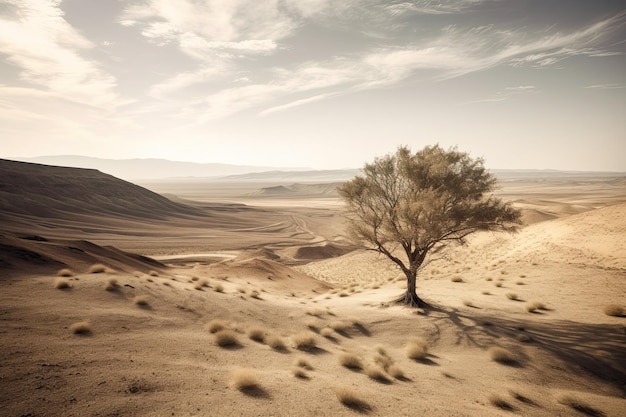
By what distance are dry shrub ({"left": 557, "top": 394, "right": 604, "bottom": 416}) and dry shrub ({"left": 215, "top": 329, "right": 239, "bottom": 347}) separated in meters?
9.48

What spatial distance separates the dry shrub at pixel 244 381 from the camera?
22.2ft

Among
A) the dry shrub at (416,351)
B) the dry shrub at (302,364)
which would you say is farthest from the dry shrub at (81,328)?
the dry shrub at (416,351)

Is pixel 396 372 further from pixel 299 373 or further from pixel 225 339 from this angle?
pixel 225 339

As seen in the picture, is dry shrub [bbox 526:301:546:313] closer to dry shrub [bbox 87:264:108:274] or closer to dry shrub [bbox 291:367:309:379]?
dry shrub [bbox 291:367:309:379]

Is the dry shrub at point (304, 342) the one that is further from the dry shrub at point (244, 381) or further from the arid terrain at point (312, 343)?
the dry shrub at point (244, 381)

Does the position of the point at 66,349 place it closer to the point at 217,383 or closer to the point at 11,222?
the point at 217,383

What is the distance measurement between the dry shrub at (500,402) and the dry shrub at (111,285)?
44.3 ft

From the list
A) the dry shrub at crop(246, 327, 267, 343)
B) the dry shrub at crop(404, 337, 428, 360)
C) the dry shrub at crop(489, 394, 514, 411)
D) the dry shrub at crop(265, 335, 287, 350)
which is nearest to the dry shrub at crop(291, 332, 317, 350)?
the dry shrub at crop(265, 335, 287, 350)

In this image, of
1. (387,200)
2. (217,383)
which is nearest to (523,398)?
(217,383)

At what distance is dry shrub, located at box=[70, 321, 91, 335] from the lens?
25.6ft

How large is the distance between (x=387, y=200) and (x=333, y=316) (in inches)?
279

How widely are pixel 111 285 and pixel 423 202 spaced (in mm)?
14021

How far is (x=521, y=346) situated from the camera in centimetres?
1095

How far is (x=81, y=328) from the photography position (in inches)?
310
